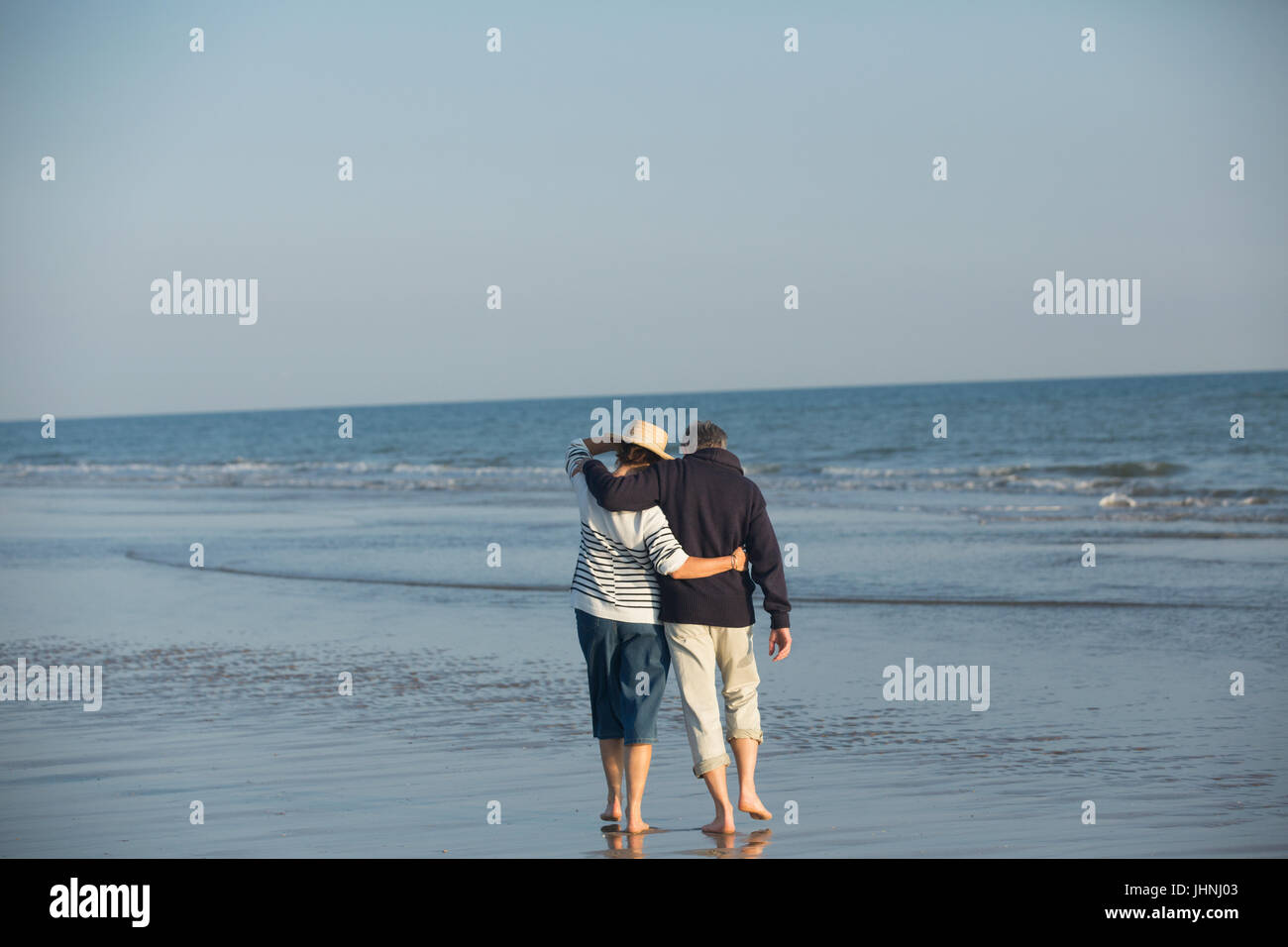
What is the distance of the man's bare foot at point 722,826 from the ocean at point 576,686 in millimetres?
108

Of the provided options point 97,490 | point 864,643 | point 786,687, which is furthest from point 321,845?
point 97,490

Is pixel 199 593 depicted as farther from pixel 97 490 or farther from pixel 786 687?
pixel 97 490

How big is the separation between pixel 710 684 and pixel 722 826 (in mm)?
549

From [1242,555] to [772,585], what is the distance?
952 centimetres

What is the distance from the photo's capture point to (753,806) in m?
5.06

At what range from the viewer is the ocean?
199 inches
